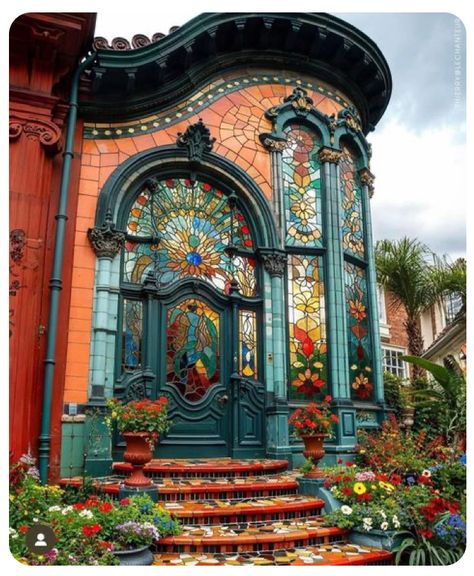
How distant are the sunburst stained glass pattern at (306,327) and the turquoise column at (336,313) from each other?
14cm

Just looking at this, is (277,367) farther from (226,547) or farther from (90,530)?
(90,530)

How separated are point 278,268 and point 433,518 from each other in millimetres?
5053

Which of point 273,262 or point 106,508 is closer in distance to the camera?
point 106,508

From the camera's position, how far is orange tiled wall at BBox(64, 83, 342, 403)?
8414 millimetres

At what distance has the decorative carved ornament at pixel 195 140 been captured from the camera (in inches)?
385

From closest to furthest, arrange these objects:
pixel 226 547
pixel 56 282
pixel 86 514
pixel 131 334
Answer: pixel 86 514
pixel 226 547
pixel 56 282
pixel 131 334

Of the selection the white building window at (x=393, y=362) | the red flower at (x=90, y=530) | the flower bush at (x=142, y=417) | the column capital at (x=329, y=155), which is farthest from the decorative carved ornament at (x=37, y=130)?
the white building window at (x=393, y=362)

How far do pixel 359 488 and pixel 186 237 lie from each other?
16.3 feet

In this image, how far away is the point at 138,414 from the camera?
22.0 ft

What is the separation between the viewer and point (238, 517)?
Result: 21.6ft

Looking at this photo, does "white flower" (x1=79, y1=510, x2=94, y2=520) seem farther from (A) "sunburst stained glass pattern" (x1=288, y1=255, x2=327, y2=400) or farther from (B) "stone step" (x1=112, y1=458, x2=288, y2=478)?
(A) "sunburst stained glass pattern" (x1=288, y1=255, x2=327, y2=400)

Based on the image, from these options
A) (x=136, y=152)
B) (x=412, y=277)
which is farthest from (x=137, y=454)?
(x=412, y=277)

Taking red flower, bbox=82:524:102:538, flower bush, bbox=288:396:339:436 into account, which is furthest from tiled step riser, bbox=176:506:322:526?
red flower, bbox=82:524:102:538

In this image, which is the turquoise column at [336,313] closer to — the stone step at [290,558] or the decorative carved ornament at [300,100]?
the decorative carved ornament at [300,100]
